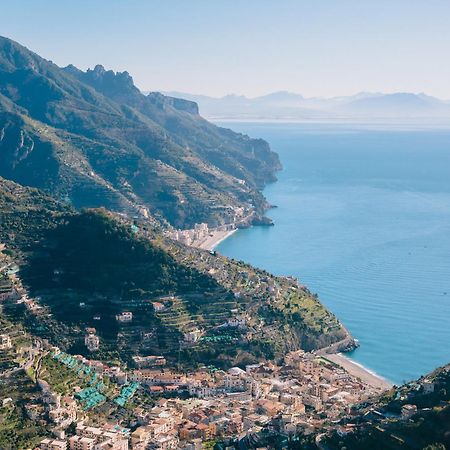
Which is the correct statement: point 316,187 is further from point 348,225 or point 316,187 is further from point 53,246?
point 53,246

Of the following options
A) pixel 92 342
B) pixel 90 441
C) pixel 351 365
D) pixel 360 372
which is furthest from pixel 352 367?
pixel 90 441

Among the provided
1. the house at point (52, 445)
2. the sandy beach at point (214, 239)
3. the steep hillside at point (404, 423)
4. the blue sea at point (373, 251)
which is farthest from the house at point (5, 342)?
the sandy beach at point (214, 239)

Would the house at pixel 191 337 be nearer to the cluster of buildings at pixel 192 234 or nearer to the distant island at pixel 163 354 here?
the distant island at pixel 163 354

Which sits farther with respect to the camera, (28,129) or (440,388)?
(28,129)

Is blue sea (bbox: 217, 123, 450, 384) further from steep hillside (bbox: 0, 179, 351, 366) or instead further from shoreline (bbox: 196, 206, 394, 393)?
steep hillside (bbox: 0, 179, 351, 366)

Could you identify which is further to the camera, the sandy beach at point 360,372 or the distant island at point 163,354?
the sandy beach at point 360,372

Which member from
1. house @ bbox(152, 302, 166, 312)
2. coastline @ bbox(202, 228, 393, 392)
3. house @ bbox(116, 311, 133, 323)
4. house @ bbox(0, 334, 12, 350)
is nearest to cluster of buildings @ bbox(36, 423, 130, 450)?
house @ bbox(0, 334, 12, 350)

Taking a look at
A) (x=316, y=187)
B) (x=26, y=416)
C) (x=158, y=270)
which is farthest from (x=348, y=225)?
(x=26, y=416)
